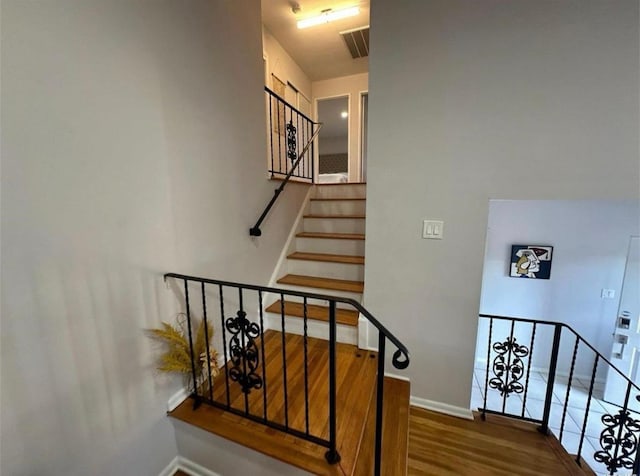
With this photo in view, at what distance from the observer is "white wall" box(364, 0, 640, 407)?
151 cm

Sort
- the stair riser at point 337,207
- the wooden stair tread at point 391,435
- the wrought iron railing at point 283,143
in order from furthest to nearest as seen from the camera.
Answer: the stair riser at point 337,207 < the wrought iron railing at point 283,143 < the wooden stair tread at point 391,435

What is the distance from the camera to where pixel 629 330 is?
3381 millimetres

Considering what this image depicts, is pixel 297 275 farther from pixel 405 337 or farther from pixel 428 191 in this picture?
pixel 428 191

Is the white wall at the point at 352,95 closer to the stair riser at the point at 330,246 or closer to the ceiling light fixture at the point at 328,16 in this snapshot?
the ceiling light fixture at the point at 328,16

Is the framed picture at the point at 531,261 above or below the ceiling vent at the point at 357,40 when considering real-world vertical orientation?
below

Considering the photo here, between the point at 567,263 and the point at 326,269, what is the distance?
11.6 ft

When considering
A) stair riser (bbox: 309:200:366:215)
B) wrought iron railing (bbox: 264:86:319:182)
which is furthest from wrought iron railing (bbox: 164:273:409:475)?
wrought iron railing (bbox: 264:86:319:182)

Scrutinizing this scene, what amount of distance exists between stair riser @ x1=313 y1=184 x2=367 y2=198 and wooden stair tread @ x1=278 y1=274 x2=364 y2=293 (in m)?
1.27

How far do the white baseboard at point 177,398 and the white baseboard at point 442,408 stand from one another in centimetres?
166

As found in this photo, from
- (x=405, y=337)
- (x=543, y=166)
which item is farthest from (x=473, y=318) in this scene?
(x=543, y=166)

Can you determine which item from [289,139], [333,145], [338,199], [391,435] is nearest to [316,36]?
[289,139]

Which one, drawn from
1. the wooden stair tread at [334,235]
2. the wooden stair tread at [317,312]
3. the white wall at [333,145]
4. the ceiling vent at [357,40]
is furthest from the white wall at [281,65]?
the white wall at [333,145]

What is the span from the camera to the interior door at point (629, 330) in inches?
131

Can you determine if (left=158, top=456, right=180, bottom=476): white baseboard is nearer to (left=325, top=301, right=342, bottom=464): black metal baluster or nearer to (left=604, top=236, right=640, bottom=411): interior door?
(left=325, top=301, right=342, bottom=464): black metal baluster
